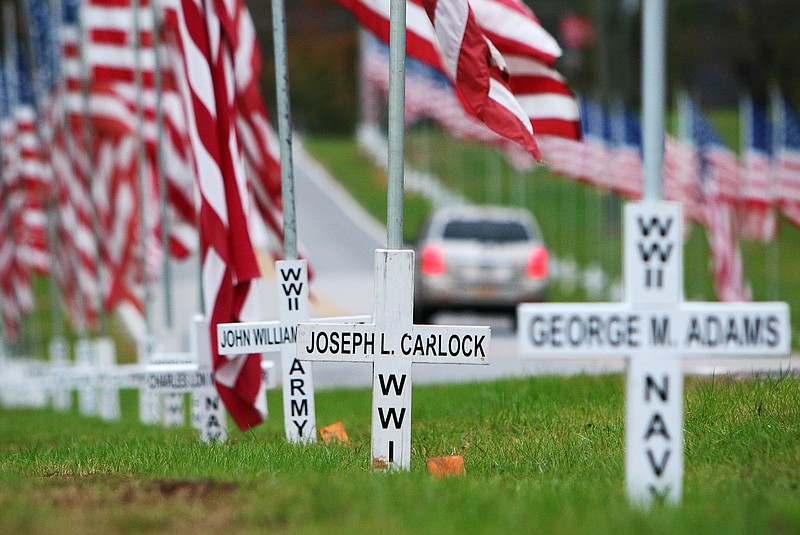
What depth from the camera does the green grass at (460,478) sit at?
18.6 ft

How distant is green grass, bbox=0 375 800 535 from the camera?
5.67 m

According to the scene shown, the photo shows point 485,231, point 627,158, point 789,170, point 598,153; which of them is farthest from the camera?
point 598,153

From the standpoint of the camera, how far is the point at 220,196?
34.5 feet

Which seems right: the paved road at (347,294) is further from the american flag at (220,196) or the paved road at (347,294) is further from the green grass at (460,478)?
the green grass at (460,478)

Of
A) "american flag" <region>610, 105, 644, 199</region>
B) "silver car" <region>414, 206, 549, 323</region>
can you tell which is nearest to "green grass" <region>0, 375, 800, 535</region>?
"silver car" <region>414, 206, 549, 323</region>

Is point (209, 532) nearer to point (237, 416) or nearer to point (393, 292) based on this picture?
point (393, 292)

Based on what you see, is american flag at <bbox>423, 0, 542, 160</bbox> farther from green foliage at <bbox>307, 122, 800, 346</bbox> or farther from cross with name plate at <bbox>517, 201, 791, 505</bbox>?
green foliage at <bbox>307, 122, 800, 346</bbox>

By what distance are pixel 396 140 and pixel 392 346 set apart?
108 centimetres

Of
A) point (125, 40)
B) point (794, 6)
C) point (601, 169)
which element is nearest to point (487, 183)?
point (794, 6)

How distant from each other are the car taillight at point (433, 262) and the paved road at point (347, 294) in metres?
1.45

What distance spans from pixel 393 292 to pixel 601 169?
2489 centimetres

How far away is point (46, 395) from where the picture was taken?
2553 centimetres

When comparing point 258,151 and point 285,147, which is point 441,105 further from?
point 285,147

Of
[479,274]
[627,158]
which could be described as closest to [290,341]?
[479,274]
